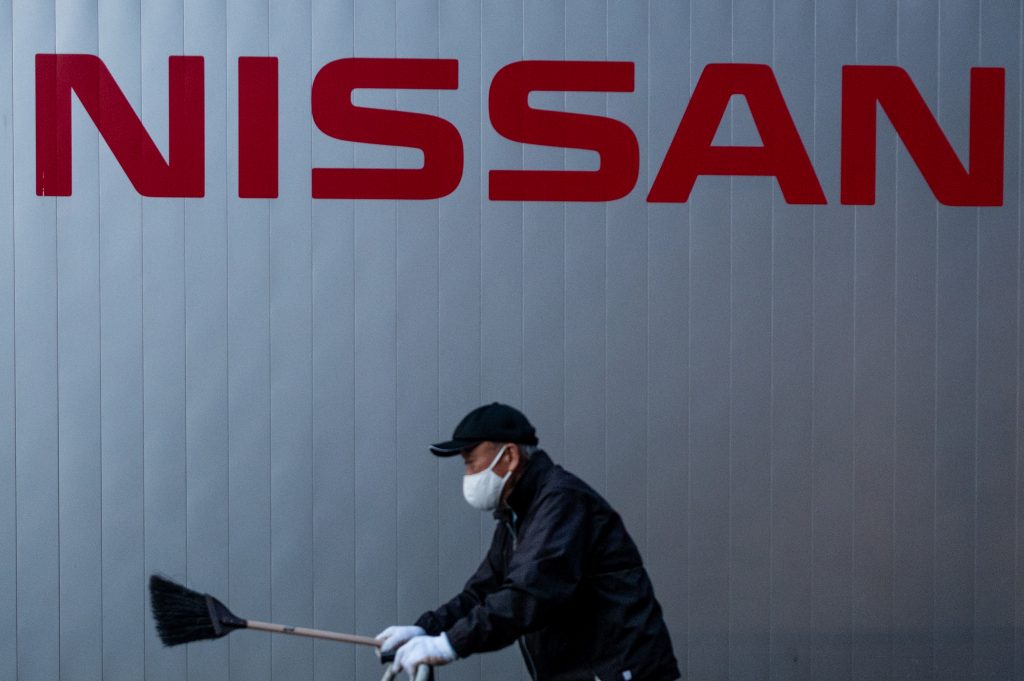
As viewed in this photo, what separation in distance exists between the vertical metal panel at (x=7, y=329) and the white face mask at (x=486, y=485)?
2698mm

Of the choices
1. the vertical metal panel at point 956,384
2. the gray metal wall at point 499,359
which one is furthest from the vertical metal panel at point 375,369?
the vertical metal panel at point 956,384

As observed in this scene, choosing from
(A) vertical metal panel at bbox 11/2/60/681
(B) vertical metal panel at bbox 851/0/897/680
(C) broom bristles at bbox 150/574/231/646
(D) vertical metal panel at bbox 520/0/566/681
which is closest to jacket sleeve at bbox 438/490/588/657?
(C) broom bristles at bbox 150/574/231/646

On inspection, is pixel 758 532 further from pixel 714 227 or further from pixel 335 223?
pixel 335 223

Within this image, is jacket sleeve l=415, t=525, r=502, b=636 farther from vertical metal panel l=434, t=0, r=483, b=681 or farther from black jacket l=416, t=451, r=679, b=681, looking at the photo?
vertical metal panel l=434, t=0, r=483, b=681

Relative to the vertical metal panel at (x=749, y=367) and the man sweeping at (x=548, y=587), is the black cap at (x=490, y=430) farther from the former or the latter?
the vertical metal panel at (x=749, y=367)

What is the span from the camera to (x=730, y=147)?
5.09 metres

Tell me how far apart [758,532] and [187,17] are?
3590 mm

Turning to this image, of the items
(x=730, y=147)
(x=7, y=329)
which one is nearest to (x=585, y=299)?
(x=730, y=147)

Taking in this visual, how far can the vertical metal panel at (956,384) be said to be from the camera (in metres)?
5.16

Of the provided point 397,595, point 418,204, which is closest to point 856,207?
point 418,204

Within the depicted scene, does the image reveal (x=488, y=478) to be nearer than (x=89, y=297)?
Yes

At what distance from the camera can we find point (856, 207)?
16.9 ft

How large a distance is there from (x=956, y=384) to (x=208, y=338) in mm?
3564

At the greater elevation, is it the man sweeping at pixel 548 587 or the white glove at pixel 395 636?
the man sweeping at pixel 548 587
